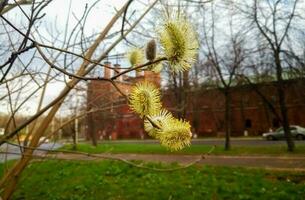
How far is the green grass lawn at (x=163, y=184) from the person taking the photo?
11.2 metres

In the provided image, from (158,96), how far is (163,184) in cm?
1085

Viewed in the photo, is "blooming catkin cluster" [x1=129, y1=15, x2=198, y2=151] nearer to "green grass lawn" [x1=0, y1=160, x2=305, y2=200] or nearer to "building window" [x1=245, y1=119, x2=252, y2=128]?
"green grass lawn" [x1=0, y1=160, x2=305, y2=200]

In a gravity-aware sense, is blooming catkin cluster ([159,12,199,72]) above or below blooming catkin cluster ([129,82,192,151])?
above

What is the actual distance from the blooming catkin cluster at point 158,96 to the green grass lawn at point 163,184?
8.21 m

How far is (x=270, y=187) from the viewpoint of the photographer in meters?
11.7

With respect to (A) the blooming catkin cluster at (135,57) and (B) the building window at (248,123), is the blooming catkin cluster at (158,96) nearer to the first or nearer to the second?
(A) the blooming catkin cluster at (135,57)

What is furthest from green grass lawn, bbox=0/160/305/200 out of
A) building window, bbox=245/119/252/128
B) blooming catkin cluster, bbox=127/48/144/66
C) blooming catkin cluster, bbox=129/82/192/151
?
building window, bbox=245/119/252/128

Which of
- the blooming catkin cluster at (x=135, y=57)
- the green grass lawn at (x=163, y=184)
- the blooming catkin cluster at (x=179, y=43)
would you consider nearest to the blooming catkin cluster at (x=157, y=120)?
the blooming catkin cluster at (x=179, y=43)

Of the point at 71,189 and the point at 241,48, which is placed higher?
the point at 241,48

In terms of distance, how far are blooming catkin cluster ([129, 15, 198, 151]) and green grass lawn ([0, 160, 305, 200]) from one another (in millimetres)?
8212

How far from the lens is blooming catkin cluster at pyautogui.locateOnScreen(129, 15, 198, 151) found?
5.82ft

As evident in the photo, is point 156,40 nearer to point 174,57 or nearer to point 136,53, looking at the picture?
point 174,57

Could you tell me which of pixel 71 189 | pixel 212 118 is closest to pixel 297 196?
pixel 71 189

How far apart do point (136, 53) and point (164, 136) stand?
83cm
